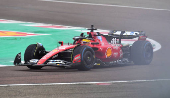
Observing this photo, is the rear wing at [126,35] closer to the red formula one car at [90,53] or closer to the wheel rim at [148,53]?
the red formula one car at [90,53]

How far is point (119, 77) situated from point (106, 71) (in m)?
1.55

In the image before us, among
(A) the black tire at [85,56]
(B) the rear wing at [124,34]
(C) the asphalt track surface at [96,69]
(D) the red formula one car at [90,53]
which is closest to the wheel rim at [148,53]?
(D) the red formula one car at [90,53]

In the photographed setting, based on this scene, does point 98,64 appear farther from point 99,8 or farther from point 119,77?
point 99,8

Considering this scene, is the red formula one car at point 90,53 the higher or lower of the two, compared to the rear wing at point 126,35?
lower

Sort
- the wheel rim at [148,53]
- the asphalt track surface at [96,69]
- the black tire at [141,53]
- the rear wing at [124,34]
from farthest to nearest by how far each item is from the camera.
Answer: the rear wing at [124,34] < the wheel rim at [148,53] < the black tire at [141,53] < the asphalt track surface at [96,69]

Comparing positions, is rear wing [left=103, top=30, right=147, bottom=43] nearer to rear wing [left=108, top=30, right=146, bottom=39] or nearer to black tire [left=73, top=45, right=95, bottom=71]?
rear wing [left=108, top=30, right=146, bottom=39]

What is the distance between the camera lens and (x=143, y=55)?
50.3 feet

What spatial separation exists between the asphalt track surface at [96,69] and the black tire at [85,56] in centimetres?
23

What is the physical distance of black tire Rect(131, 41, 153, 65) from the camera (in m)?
15.3

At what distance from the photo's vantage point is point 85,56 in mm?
13250

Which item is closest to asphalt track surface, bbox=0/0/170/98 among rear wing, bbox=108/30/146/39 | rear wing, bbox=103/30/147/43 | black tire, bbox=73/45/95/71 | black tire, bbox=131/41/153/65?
black tire, bbox=73/45/95/71

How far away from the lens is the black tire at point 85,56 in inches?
518

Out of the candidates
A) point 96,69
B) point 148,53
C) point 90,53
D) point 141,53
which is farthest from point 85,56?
point 148,53

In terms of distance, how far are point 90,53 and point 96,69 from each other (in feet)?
2.48
